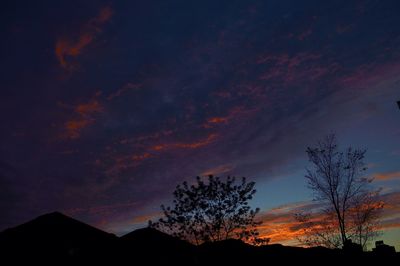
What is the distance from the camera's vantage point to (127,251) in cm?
2588

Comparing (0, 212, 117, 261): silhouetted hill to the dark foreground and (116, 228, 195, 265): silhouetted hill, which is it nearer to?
the dark foreground

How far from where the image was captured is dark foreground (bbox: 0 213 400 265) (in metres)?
21.4

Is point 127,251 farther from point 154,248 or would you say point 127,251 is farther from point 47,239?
point 47,239

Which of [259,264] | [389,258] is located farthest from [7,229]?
[389,258]

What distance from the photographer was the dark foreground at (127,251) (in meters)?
21.4

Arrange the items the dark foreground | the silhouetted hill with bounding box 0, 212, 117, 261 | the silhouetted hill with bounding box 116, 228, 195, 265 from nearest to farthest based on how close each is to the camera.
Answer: the silhouetted hill with bounding box 0, 212, 117, 261 → the dark foreground → the silhouetted hill with bounding box 116, 228, 195, 265

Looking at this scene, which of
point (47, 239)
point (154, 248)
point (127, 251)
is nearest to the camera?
point (47, 239)

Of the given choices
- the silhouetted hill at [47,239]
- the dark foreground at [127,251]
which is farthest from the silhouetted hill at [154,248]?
the silhouetted hill at [47,239]

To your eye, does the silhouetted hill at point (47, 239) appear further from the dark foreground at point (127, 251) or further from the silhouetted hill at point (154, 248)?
the silhouetted hill at point (154, 248)

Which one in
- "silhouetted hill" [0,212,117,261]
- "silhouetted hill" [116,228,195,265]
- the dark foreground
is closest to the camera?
"silhouetted hill" [0,212,117,261]

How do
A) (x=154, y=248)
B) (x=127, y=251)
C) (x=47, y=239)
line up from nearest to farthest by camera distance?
(x=47, y=239)
(x=127, y=251)
(x=154, y=248)

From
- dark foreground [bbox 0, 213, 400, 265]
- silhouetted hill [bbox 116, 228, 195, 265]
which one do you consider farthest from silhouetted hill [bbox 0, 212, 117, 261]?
silhouetted hill [bbox 116, 228, 195, 265]

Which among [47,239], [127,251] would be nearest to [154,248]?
[127,251]

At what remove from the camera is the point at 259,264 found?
1032 inches
